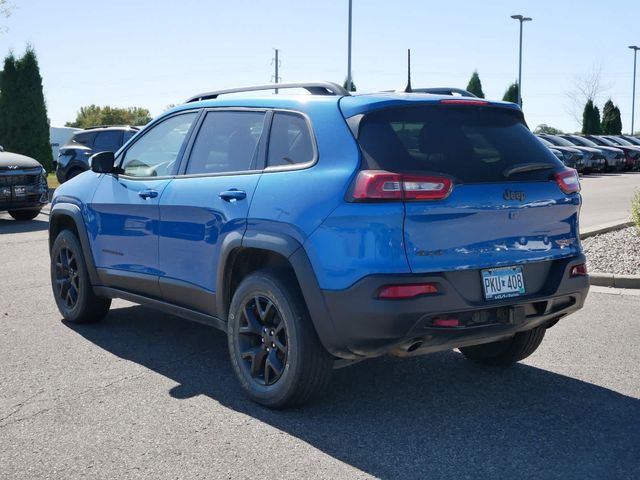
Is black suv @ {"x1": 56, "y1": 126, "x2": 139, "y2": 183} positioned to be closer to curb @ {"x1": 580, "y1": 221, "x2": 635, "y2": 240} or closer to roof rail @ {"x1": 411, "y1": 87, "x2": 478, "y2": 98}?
curb @ {"x1": 580, "y1": 221, "x2": 635, "y2": 240}

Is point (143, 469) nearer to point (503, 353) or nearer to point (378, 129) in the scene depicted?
point (378, 129)

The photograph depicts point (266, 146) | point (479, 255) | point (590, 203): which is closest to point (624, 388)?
point (479, 255)

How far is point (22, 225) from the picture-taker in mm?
15898

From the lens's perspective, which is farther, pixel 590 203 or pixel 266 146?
pixel 590 203

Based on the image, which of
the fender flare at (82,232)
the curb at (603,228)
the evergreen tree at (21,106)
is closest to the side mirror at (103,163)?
the fender flare at (82,232)

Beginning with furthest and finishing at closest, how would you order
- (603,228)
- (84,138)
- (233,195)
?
(84,138) < (603,228) < (233,195)

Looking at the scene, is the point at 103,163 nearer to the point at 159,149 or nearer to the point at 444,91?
the point at 159,149

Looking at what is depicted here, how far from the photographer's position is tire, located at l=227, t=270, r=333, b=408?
457 centimetres

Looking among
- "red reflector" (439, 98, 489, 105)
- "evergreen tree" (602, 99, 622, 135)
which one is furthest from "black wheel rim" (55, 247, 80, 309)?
"evergreen tree" (602, 99, 622, 135)

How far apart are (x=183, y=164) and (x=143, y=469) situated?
7.73ft

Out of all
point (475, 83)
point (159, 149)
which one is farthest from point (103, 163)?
point (475, 83)

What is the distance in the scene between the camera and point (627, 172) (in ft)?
120

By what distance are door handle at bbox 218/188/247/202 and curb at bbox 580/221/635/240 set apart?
7701 millimetres

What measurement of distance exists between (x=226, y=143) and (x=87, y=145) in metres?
17.0
